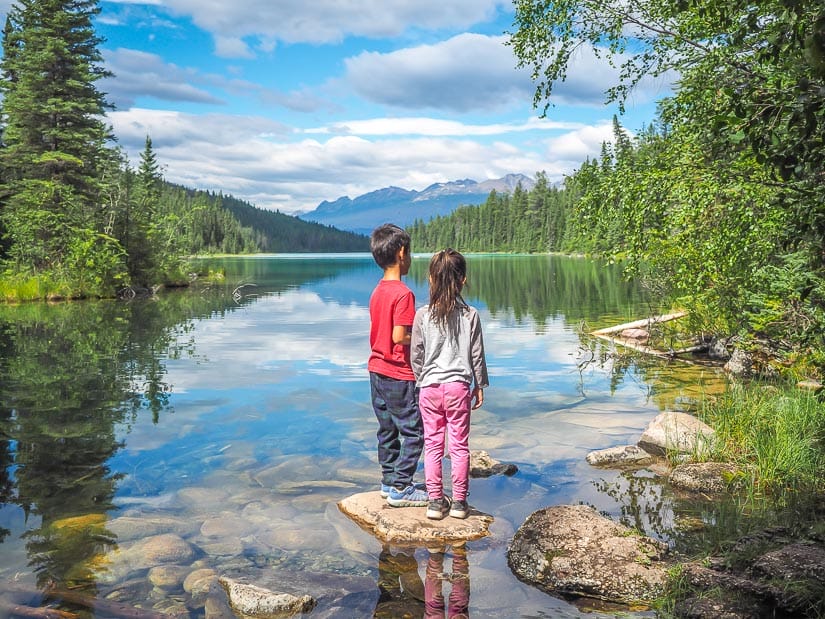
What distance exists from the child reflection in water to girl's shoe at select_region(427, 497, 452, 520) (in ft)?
1.19

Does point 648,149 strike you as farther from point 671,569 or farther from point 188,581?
point 188,581

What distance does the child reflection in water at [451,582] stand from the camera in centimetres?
458

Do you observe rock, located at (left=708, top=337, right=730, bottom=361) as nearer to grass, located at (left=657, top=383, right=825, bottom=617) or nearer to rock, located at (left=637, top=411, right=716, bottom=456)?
grass, located at (left=657, top=383, right=825, bottom=617)

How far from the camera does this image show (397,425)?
6277mm

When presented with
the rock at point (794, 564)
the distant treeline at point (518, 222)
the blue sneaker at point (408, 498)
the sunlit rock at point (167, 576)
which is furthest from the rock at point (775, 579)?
the distant treeline at point (518, 222)

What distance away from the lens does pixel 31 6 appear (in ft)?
117

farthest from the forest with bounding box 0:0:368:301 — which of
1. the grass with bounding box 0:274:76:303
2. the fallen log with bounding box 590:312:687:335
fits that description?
the fallen log with bounding box 590:312:687:335

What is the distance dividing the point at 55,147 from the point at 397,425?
36.4m

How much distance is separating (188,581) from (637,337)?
15187 mm

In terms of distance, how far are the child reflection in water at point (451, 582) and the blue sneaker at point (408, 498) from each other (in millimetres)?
736

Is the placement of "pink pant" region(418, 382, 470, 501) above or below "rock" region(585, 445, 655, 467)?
above

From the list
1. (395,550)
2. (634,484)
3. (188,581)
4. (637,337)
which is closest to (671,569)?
(395,550)

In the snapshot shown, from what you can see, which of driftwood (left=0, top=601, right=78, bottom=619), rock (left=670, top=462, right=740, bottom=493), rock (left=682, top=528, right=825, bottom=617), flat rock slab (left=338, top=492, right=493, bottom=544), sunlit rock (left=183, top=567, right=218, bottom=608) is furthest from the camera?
rock (left=670, top=462, right=740, bottom=493)

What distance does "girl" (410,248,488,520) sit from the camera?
19.0 ft
